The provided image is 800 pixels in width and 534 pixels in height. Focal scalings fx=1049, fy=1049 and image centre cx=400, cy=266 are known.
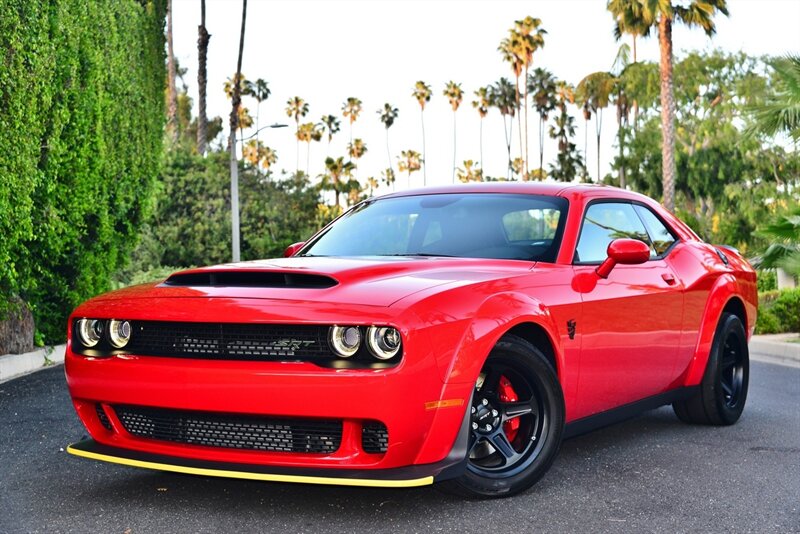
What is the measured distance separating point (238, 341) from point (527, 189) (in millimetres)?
2360

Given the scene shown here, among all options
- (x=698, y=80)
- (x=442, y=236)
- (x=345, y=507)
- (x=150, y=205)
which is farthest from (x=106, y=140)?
(x=698, y=80)

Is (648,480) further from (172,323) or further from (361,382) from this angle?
(172,323)

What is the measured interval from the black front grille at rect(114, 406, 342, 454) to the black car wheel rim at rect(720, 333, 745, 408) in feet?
12.9

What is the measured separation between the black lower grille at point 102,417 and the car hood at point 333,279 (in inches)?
20.8

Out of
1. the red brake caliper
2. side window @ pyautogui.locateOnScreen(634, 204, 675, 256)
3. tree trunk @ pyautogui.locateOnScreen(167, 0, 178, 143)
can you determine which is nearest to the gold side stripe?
the red brake caliper

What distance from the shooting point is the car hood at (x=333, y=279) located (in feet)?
14.9

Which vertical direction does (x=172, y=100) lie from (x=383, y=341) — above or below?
above

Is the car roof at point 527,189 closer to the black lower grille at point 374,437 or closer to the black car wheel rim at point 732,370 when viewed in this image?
the black car wheel rim at point 732,370

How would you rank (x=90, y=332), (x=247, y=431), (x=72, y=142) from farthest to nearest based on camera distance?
1. (x=72, y=142)
2. (x=90, y=332)
3. (x=247, y=431)

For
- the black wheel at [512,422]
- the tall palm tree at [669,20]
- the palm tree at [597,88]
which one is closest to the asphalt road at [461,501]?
the black wheel at [512,422]

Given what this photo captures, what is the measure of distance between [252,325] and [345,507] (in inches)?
39.9

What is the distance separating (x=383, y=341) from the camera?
14.2 feet

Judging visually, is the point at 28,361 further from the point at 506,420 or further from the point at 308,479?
the point at 308,479

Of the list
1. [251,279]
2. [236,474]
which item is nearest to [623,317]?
[251,279]
